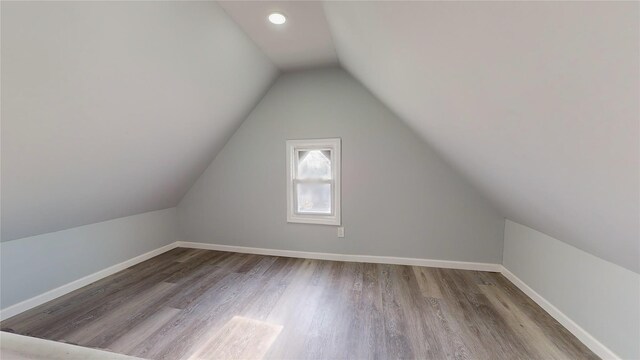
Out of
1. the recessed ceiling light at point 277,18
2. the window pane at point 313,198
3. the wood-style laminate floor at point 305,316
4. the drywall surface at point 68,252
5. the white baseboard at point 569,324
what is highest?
the recessed ceiling light at point 277,18

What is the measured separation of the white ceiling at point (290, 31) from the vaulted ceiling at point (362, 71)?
17mm

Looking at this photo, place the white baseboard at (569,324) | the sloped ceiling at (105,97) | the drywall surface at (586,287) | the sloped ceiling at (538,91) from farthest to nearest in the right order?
the white baseboard at (569,324) → the drywall surface at (586,287) → the sloped ceiling at (105,97) → the sloped ceiling at (538,91)

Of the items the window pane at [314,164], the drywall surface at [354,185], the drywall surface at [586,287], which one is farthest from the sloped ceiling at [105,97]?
the drywall surface at [586,287]

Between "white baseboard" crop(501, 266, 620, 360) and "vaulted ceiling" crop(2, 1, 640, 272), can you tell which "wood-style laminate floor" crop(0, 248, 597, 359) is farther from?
"vaulted ceiling" crop(2, 1, 640, 272)

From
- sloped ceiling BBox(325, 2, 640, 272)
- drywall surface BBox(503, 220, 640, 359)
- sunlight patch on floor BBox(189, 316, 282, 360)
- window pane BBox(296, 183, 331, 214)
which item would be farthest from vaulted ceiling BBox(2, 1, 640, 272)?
sunlight patch on floor BBox(189, 316, 282, 360)

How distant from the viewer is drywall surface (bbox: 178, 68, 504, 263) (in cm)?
292

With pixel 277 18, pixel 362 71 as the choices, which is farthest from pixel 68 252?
pixel 362 71

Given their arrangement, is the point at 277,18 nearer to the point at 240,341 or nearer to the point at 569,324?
the point at 240,341

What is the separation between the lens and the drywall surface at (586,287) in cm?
144

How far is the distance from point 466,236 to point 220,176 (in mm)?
3322

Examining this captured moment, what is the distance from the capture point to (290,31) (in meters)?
2.23

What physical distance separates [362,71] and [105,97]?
2122mm

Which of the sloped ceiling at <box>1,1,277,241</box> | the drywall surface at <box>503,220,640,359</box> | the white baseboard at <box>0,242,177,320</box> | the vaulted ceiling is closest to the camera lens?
the vaulted ceiling

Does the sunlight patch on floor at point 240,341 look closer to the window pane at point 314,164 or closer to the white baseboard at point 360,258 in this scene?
the white baseboard at point 360,258
